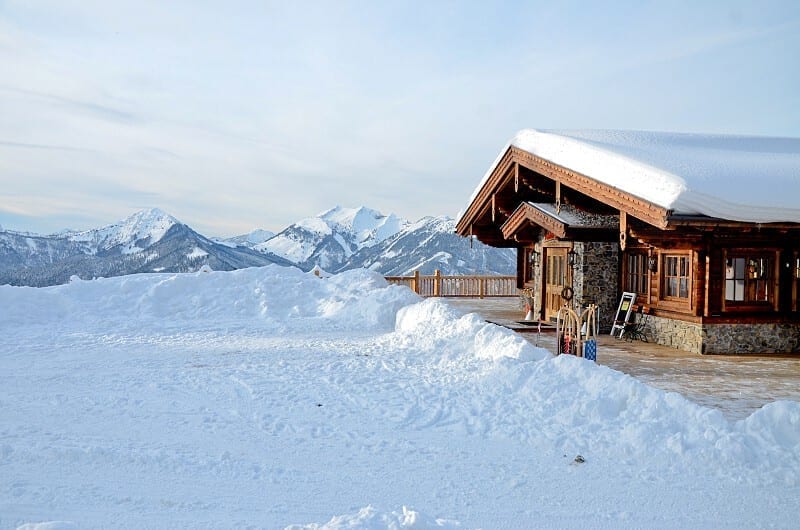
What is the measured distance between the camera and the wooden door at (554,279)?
45.8ft

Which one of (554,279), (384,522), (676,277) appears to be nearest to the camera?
(384,522)

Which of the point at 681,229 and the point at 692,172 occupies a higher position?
the point at 692,172

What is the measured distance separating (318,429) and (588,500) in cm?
277

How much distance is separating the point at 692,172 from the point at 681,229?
1040mm

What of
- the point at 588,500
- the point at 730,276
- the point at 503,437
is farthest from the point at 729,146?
the point at 588,500

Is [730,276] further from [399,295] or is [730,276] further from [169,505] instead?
[169,505]

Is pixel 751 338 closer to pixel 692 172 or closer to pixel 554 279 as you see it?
pixel 692 172

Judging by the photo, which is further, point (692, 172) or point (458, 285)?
point (458, 285)

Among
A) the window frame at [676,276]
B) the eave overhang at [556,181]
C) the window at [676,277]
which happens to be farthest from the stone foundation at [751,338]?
the eave overhang at [556,181]

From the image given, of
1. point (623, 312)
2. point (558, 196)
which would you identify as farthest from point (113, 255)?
point (623, 312)

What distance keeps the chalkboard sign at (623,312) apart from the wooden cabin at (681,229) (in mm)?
226

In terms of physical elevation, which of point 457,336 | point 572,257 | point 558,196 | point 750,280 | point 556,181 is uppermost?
point 556,181

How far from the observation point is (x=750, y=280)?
35.3 ft

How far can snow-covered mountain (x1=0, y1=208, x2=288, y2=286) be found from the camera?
7962cm
